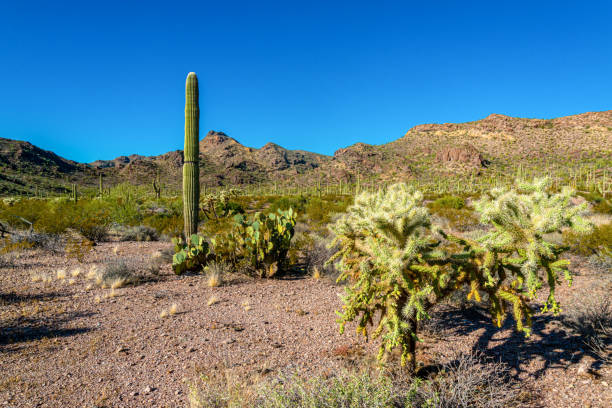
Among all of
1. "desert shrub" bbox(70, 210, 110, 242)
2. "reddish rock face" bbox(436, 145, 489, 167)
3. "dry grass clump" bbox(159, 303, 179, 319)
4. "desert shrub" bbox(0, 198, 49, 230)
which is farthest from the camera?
"reddish rock face" bbox(436, 145, 489, 167)

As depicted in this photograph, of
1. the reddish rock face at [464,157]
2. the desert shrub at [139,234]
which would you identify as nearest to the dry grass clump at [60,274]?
the desert shrub at [139,234]

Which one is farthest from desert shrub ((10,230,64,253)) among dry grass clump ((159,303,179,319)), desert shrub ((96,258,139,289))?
dry grass clump ((159,303,179,319))

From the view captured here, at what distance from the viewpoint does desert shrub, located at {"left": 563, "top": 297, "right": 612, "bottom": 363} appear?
4059 millimetres

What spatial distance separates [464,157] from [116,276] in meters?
61.1

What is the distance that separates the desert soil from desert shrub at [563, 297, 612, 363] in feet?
0.52

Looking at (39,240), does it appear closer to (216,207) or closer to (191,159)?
(191,159)

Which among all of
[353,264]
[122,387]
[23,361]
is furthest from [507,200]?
[23,361]

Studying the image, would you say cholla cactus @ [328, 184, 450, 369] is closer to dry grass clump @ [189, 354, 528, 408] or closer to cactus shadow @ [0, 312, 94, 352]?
dry grass clump @ [189, 354, 528, 408]

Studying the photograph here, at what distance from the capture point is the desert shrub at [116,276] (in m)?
7.30

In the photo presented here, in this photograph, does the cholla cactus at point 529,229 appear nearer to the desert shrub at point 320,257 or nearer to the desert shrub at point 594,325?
the desert shrub at point 594,325

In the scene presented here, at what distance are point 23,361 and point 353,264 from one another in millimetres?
4158

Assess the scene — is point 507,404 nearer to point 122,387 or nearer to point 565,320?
point 565,320

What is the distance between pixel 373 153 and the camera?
70188mm

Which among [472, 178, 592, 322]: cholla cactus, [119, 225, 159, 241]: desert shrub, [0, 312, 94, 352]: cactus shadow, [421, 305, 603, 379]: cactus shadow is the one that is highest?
[472, 178, 592, 322]: cholla cactus
